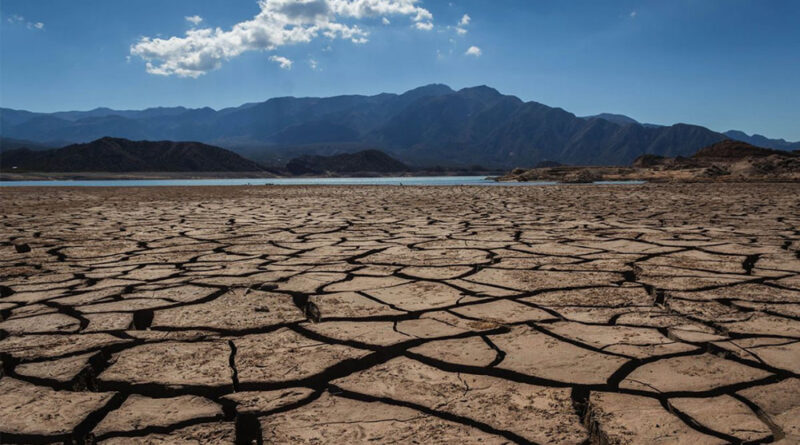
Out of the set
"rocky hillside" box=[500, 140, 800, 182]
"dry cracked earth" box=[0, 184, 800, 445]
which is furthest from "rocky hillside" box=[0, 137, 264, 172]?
"dry cracked earth" box=[0, 184, 800, 445]

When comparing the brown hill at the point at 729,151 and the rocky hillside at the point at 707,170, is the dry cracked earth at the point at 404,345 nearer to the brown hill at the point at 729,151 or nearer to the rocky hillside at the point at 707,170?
the rocky hillside at the point at 707,170

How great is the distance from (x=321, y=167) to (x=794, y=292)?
62.3 meters

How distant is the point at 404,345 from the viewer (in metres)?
1.59

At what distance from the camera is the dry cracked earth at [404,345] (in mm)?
1113

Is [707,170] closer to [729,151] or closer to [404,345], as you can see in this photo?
[729,151]

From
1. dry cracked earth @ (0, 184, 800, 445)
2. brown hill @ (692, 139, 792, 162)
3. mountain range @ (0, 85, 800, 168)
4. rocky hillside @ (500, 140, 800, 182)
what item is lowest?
dry cracked earth @ (0, 184, 800, 445)

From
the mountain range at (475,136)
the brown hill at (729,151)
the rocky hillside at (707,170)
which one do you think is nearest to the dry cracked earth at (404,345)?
the rocky hillside at (707,170)

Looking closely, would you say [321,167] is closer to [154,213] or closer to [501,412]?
[154,213]

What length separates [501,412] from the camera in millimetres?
1154

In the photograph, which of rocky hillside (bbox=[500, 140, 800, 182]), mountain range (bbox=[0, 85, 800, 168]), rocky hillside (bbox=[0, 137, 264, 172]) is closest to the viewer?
rocky hillside (bbox=[500, 140, 800, 182])

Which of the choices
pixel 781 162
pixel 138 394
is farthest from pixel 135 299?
pixel 781 162

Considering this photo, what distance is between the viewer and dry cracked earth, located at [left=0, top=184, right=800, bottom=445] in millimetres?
1113

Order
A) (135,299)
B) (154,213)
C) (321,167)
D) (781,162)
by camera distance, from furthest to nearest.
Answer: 1. (321,167)
2. (781,162)
3. (154,213)
4. (135,299)

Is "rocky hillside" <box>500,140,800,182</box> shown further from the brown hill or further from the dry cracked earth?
the dry cracked earth
